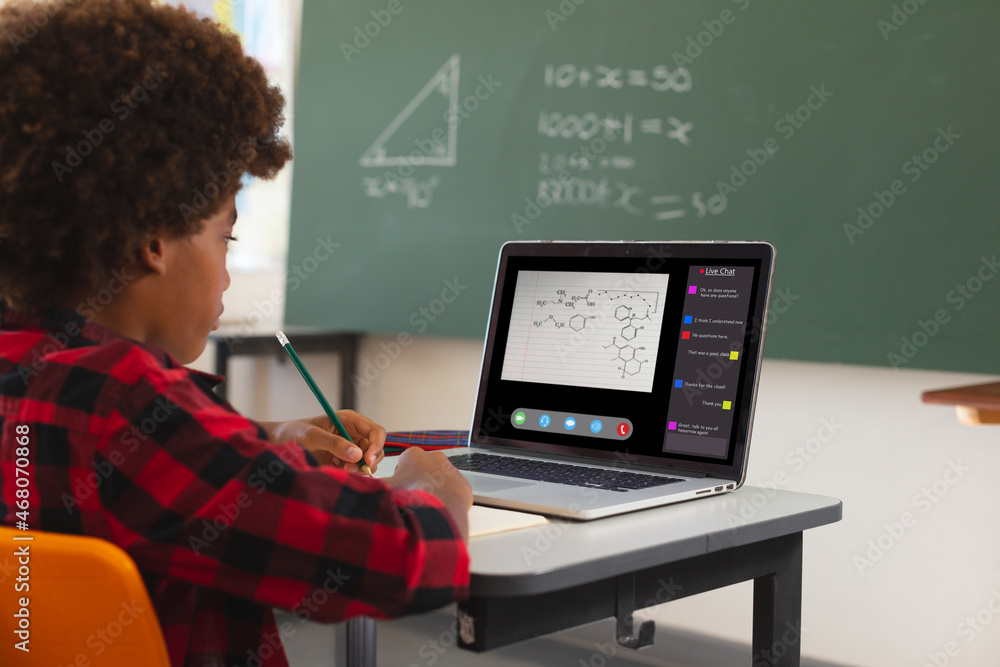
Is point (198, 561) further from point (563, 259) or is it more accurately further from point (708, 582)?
point (563, 259)

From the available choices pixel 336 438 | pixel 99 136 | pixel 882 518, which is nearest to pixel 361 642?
pixel 336 438

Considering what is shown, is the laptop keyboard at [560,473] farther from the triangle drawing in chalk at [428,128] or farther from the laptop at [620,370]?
the triangle drawing in chalk at [428,128]

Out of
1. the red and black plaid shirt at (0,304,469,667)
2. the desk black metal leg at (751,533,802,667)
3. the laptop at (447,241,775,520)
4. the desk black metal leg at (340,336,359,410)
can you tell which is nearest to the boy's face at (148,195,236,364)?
the red and black plaid shirt at (0,304,469,667)

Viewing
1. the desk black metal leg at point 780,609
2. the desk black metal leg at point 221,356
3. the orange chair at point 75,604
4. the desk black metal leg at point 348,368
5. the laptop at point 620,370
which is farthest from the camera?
the desk black metal leg at point 348,368

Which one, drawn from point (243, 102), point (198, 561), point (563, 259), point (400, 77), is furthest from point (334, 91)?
point (198, 561)

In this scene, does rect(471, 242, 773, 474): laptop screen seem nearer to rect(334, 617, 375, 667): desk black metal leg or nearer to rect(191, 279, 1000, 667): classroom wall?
rect(334, 617, 375, 667): desk black metal leg

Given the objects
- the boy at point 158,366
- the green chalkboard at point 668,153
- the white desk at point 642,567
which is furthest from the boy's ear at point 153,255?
the green chalkboard at point 668,153

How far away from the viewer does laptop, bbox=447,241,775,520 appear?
1.16 meters

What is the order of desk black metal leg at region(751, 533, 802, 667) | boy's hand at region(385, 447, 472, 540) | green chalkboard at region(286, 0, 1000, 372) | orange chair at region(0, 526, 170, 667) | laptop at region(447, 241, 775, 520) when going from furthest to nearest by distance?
green chalkboard at region(286, 0, 1000, 372), laptop at region(447, 241, 775, 520), desk black metal leg at region(751, 533, 802, 667), boy's hand at region(385, 447, 472, 540), orange chair at region(0, 526, 170, 667)

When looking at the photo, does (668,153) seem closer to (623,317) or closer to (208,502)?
(623,317)

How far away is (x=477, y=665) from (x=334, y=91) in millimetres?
1825

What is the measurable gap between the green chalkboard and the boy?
1.63 m

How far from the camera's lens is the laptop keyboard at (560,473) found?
3.57 feet

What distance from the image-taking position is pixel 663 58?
2.52 m
